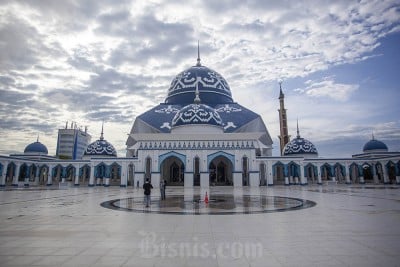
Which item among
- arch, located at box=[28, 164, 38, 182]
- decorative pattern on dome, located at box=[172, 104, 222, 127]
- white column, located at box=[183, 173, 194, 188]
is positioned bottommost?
white column, located at box=[183, 173, 194, 188]

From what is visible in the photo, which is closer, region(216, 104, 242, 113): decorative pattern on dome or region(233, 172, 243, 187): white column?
region(233, 172, 243, 187): white column

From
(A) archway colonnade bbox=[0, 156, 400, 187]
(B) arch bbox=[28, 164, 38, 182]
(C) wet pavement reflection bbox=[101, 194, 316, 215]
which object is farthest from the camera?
(B) arch bbox=[28, 164, 38, 182]

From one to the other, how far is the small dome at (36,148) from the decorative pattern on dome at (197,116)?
2321cm

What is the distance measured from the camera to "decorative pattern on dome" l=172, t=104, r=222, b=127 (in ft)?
106

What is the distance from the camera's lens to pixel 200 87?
45.7 metres

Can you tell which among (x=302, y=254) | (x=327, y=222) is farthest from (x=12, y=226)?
(x=327, y=222)

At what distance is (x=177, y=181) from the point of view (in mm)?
A: 33562

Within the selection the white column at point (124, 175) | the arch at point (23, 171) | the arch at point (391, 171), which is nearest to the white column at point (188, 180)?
the white column at point (124, 175)

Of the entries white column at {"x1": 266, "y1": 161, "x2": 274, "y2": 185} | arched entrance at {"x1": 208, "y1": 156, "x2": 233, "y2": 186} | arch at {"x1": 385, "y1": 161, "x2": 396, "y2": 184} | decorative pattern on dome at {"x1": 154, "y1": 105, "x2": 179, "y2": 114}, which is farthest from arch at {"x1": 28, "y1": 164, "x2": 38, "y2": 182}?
arch at {"x1": 385, "y1": 161, "x2": 396, "y2": 184}

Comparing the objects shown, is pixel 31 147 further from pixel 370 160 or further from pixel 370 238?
pixel 370 160

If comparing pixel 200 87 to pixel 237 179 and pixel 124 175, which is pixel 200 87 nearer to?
pixel 124 175

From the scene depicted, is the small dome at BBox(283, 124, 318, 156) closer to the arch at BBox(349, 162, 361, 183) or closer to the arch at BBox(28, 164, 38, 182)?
the arch at BBox(349, 162, 361, 183)

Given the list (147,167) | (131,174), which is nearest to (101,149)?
(131,174)

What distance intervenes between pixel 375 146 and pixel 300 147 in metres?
12.1
